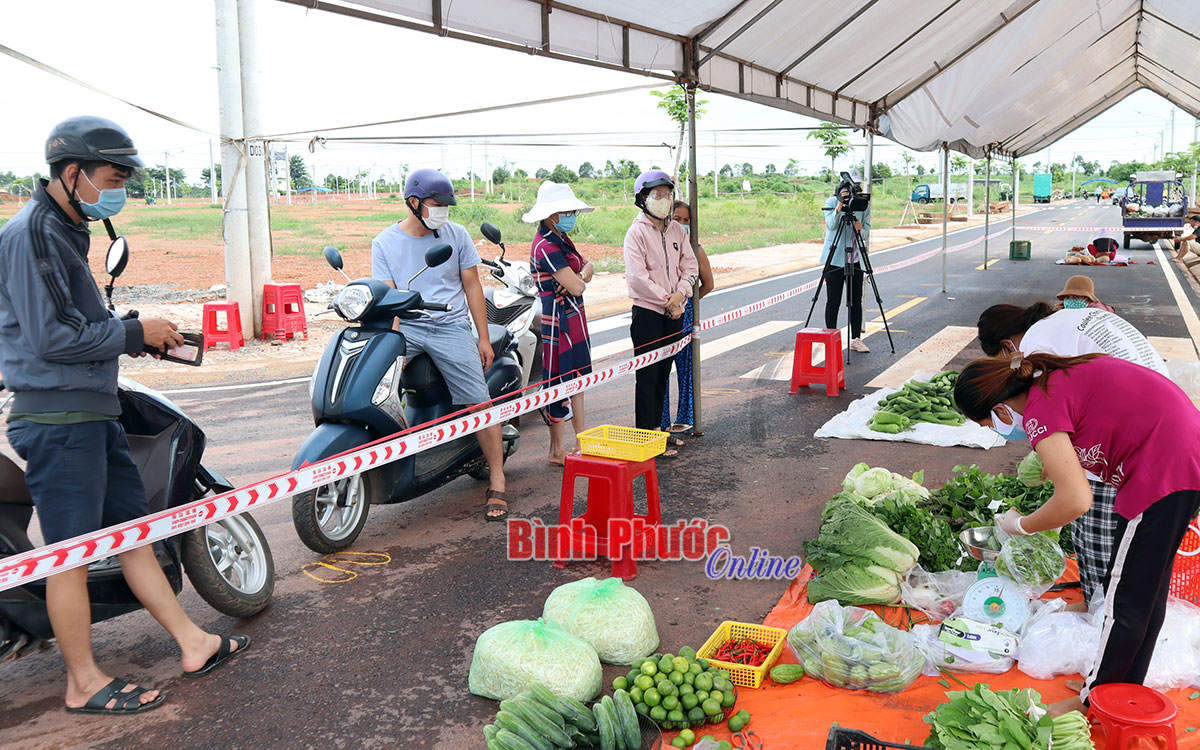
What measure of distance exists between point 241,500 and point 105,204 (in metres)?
1.31

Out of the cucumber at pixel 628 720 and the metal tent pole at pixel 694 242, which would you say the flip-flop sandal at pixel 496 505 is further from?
the cucumber at pixel 628 720

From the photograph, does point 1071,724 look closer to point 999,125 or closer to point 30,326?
point 30,326

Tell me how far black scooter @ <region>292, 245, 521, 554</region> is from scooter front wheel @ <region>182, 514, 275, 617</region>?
1.49ft

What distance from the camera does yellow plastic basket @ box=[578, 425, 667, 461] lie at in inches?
183

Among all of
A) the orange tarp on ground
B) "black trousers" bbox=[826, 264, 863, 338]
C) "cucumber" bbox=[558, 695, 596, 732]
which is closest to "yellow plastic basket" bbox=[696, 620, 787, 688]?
the orange tarp on ground

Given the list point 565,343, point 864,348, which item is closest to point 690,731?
point 565,343

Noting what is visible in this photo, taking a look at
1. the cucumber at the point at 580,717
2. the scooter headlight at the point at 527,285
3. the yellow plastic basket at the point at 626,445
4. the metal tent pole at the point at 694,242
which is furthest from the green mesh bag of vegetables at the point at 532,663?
the scooter headlight at the point at 527,285

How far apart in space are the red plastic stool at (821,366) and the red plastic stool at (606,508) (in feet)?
14.0

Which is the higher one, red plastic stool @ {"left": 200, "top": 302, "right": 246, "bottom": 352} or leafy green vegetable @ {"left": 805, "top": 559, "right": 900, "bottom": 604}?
red plastic stool @ {"left": 200, "top": 302, "right": 246, "bottom": 352}

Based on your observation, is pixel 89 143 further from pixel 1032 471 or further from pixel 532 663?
pixel 1032 471

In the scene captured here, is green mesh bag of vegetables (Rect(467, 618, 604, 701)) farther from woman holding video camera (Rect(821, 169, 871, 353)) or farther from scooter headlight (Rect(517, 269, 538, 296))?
woman holding video camera (Rect(821, 169, 871, 353))

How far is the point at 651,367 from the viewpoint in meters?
6.76

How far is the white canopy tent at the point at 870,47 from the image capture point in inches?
219

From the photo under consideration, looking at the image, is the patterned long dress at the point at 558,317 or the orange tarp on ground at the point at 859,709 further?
the patterned long dress at the point at 558,317
